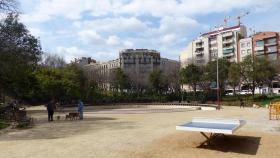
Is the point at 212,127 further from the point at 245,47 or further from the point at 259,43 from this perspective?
the point at 245,47

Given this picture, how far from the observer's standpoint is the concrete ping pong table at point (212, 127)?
515 inches

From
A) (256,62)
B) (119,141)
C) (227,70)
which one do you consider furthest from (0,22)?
(227,70)

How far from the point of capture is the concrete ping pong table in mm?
13078

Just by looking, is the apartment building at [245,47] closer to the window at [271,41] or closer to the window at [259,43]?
the window at [259,43]

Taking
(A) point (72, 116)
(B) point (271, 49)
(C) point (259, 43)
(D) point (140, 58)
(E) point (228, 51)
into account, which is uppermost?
(D) point (140, 58)

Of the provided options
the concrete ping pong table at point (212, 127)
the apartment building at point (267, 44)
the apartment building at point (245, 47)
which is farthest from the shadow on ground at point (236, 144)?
the apartment building at point (245, 47)

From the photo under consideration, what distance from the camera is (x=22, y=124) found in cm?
2275

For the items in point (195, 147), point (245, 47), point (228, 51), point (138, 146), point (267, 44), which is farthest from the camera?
point (228, 51)

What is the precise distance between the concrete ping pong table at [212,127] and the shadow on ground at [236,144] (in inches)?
13.9

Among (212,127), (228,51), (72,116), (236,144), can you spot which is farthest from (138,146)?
(228,51)

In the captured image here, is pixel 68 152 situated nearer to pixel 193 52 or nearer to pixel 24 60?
pixel 24 60

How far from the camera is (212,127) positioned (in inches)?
542

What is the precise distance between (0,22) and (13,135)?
66.4 ft

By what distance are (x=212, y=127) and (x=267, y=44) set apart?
105015 mm
